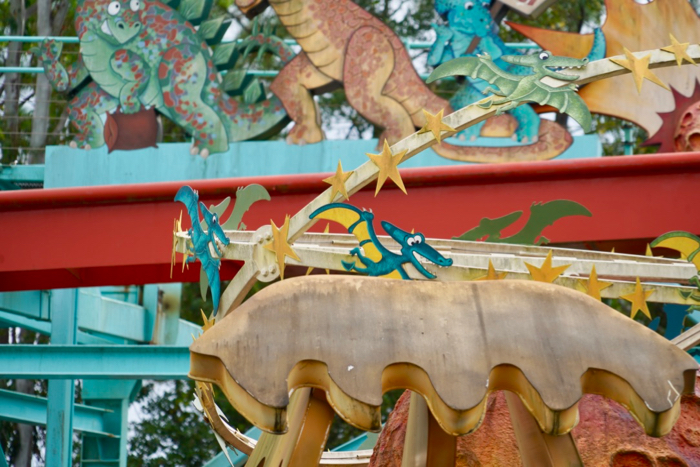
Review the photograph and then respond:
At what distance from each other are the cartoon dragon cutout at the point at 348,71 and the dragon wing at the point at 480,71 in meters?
4.74

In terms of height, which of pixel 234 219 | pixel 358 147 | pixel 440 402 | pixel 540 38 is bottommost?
pixel 440 402

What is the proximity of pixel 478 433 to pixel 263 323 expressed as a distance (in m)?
2.18

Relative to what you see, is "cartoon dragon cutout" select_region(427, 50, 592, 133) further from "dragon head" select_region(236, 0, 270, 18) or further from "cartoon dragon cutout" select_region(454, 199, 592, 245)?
"dragon head" select_region(236, 0, 270, 18)

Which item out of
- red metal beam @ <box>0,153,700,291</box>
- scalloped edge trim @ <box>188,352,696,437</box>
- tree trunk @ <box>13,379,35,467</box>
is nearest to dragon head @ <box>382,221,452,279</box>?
scalloped edge trim @ <box>188,352,696,437</box>

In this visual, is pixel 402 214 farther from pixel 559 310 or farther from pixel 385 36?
pixel 559 310

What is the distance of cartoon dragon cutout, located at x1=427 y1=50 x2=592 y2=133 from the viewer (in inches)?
177

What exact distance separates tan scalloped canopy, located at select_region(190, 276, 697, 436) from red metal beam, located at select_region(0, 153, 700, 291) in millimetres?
3364

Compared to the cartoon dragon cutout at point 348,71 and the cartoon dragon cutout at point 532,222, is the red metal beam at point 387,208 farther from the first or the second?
the cartoon dragon cutout at point 348,71

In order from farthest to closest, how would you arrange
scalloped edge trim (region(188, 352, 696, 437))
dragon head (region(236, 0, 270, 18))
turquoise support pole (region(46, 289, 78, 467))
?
dragon head (region(236, 0, 270, 18)) < turquoise support pole (region(46, 289, 78, 467)) < scalloped edge trim (region(188, 352, 696, 437))

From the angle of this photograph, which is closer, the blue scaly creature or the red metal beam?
the red metal beam

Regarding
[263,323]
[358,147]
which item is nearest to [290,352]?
[263,323]

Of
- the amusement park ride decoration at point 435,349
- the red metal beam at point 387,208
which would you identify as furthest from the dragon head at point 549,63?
the red metal beam at point 387,208

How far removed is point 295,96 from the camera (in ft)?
31.4

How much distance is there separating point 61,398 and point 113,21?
3.24 meters
